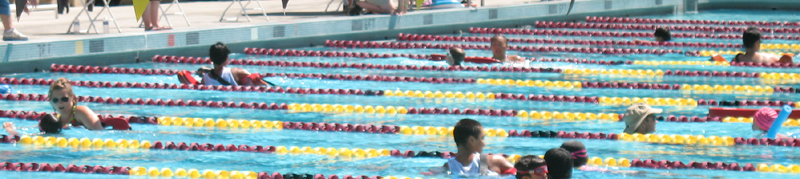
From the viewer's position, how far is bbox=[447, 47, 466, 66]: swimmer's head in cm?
1197

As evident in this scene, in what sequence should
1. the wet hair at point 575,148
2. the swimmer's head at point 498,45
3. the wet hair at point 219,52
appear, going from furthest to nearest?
the swimmer's head at point 498,45 < the wet hair at point 219,52 < the wet hair at point 575,148

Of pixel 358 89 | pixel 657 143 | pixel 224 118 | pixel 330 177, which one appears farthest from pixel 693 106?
pixel 330 177

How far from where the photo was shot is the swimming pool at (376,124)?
6438mm

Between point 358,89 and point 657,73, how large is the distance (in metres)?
3.39

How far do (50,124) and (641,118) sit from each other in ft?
12.0

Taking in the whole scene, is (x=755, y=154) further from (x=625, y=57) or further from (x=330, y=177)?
(x=625, y=57)

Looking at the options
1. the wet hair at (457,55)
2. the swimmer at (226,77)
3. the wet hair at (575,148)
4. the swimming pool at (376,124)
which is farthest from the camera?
the wet hair at (457,55)

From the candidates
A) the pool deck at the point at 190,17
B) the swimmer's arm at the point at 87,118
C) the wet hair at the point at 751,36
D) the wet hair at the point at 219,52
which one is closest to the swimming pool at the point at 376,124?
the swimmer's arm at the point at 87,118

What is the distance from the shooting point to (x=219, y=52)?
934 cm

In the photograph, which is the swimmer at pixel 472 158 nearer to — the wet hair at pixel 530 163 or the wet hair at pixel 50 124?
the wet hair at pixel 530 163

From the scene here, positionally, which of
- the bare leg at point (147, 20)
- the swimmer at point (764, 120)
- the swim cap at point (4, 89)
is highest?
the bare leg at point (147, 20)

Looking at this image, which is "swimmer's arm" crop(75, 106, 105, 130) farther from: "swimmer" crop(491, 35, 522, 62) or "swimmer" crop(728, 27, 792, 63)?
"swimmer" crop(728, 27, 792, 63)

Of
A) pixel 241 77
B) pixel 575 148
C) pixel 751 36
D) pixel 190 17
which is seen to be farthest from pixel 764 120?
pixel 190 17

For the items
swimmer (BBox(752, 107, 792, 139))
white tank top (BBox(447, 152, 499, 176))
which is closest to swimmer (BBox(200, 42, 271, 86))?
white tank top (BBox(447, 152, 499, 176))
